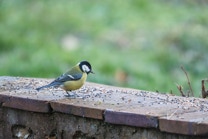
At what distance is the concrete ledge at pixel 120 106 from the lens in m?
4.22

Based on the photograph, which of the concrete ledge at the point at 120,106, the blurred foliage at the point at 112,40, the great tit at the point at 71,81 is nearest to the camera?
the concrete ledge at the point at 120,106

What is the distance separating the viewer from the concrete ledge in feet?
13.9

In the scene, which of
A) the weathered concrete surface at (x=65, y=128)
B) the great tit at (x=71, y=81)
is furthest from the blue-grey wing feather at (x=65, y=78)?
the weathered concrete surface at (x=65, y=128)

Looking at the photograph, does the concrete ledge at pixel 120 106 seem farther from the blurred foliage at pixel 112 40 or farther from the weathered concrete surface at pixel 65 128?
the blurred foliage at pixel 112 40

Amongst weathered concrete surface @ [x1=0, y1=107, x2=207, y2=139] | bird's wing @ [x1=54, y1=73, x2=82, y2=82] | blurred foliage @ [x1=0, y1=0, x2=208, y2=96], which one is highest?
blurred foliage @ [x1=0, y1=0, x2=208, y2=96]

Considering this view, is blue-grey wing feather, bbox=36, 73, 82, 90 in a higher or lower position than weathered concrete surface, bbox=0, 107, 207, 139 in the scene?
higher

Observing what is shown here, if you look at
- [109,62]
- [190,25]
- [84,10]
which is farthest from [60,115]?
[84,10]

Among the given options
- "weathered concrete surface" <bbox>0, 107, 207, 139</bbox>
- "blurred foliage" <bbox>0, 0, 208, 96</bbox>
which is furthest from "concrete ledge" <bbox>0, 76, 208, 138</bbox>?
"blurred foliage" <bbox>0, 0, 208, 96</bbox>

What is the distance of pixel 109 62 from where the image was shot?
37.1ft

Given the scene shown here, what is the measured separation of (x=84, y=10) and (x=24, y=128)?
9.44 m

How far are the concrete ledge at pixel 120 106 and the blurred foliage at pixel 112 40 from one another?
439cm

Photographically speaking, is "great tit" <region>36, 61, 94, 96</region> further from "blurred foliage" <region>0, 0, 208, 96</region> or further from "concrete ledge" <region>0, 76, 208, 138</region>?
"blurred foliage" <region>0, 0, 208, 96</region>

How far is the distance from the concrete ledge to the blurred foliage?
14.4 ft

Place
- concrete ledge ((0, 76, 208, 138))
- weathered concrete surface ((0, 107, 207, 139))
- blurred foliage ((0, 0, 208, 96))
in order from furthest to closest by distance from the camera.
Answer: blurred foliage ((0, 0, 208, 96)), weathered concrete surface ((0, 107, 207, 139)), concrete ledge ((0, 76, 208, 138))
